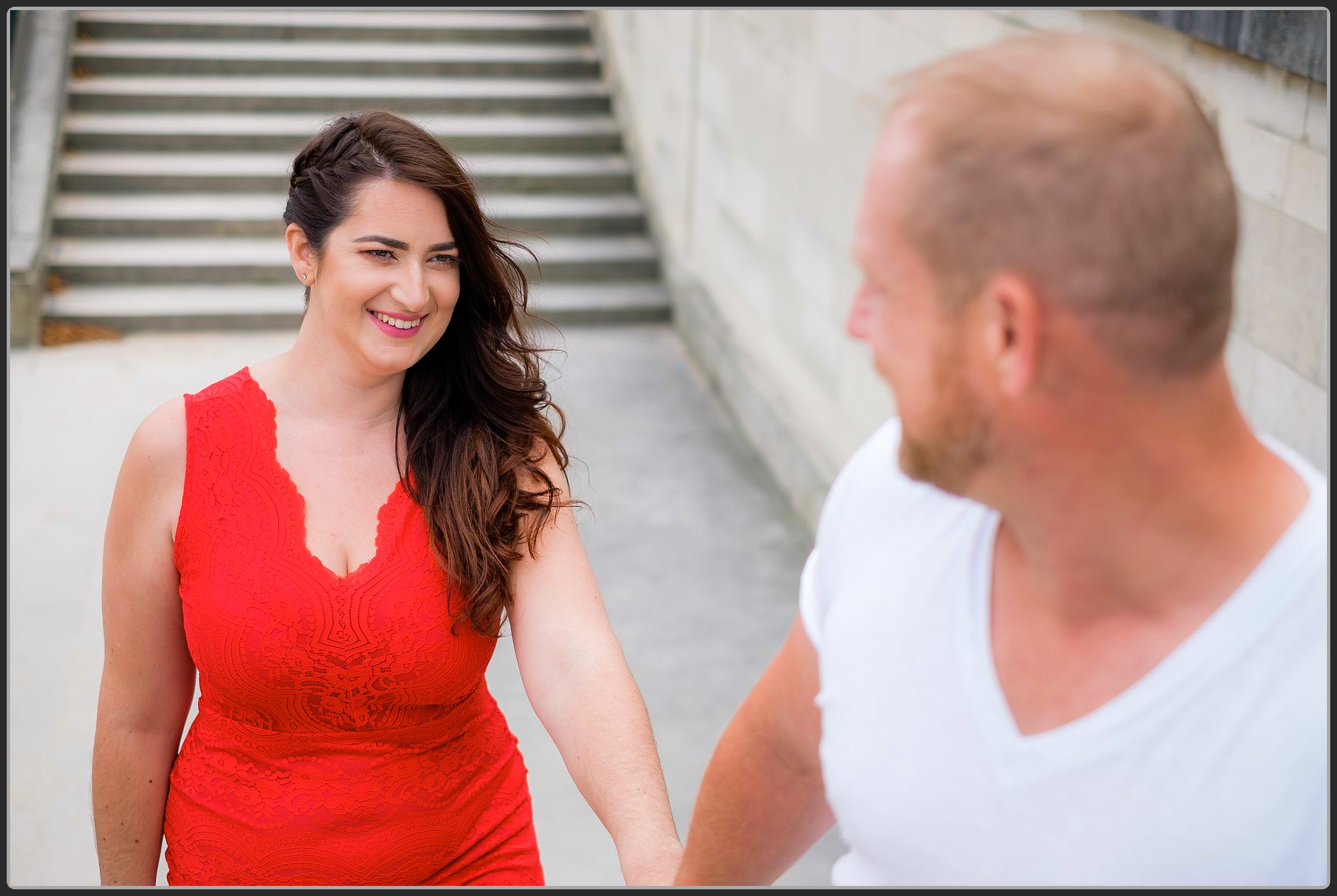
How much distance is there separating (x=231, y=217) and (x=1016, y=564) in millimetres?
8005

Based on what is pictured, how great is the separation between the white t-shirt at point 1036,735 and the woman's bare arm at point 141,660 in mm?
1351

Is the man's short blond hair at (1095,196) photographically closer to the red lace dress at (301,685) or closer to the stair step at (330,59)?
the red lace dress at (301,685)

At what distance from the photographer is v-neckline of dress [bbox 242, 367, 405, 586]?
215 cm

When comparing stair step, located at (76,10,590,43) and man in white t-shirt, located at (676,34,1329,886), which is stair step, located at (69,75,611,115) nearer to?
stair step, located at (76,10,590,43)

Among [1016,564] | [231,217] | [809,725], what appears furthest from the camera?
[231,217]

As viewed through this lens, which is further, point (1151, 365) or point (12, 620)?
point (12, 620)

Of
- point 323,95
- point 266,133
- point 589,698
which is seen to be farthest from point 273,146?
point 589,698

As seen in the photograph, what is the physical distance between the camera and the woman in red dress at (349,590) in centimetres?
213

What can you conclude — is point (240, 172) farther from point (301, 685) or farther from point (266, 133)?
point (301, 685)

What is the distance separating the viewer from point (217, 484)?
2.18 m

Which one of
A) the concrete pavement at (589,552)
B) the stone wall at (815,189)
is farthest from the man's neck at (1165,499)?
the concrete pavement at (589,552)

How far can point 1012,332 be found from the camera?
942 millimetres

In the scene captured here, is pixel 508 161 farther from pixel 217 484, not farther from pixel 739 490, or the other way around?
pixel 217 484

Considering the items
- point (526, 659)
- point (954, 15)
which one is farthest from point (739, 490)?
point (526, 659)
